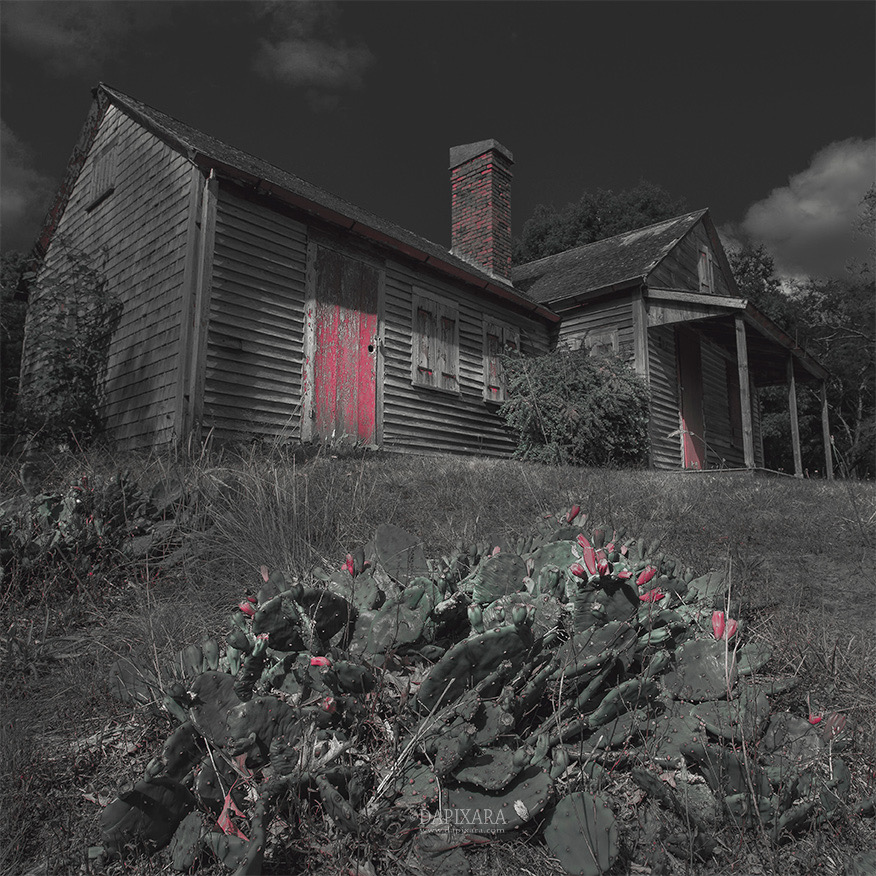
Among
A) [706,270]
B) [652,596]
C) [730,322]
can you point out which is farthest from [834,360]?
[652,596]

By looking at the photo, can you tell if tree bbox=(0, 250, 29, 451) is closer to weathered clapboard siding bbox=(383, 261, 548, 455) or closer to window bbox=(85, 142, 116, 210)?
window bbox=(85, 142, 116, 210)

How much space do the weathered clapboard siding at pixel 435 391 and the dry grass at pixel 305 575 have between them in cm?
433

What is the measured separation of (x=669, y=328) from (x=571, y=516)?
1150 cm

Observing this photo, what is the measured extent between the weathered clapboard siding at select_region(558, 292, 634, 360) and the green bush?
1.27m

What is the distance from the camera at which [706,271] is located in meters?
16.1

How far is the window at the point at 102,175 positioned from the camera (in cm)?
996

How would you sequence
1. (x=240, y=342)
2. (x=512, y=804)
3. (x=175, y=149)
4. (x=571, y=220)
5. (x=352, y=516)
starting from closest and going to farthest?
(x=512, y=804) → (x=352, y=516) → (x=240, y=342) → (x=175, y=149) → (x=571, y=220)

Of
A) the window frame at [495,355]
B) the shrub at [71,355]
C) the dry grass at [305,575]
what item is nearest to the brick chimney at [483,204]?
the window frame at [495,355]

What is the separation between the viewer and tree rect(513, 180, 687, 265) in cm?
3322

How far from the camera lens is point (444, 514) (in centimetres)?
421

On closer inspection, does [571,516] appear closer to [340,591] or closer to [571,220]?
[340,591]

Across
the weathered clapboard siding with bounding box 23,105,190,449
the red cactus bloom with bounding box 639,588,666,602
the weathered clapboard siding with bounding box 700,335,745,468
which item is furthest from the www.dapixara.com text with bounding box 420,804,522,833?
the weathered clapboard siding with bounding box 700,335,745,468

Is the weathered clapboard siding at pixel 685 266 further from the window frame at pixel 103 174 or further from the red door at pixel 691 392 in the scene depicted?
the window frame at pixel 103 174

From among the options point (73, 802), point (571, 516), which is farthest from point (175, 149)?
point (73, 802)
